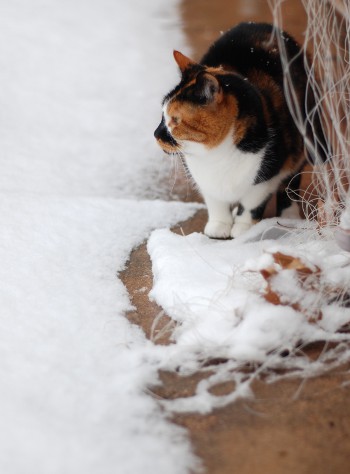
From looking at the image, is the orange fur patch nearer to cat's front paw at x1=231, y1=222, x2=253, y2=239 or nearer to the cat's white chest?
the cat's white chest

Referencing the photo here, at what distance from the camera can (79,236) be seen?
156 cm

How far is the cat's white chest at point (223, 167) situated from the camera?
1411 mm

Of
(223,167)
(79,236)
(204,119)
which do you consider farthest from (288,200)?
(79,236)

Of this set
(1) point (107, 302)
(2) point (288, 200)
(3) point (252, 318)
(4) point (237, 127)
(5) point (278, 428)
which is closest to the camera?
(5) point (278, 428)

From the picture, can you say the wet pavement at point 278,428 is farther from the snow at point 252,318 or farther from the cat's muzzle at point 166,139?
the cat's muzzle at point 166,139

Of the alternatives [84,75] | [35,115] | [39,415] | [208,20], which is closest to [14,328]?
[39,415]

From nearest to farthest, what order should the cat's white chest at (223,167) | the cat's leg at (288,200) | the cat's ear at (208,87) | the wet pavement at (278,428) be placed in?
the wet pavement at (278,428) < the cat's ear at (208,87) < the cat's white chest at (223,167) < the cat's leg at (288,200)

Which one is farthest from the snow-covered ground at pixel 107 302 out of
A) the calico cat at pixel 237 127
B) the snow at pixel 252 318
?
the calico cat at pixel 237 127

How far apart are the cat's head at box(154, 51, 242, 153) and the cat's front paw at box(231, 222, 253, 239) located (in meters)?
0.28

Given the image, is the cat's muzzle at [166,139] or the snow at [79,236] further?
the cat's muzzle at [166,139]

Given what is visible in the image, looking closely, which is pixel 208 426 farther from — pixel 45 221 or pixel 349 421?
pixel 45 221

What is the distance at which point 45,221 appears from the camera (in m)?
1.59

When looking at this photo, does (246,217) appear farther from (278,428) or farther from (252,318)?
(278,428)

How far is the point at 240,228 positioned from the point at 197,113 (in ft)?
1.21
